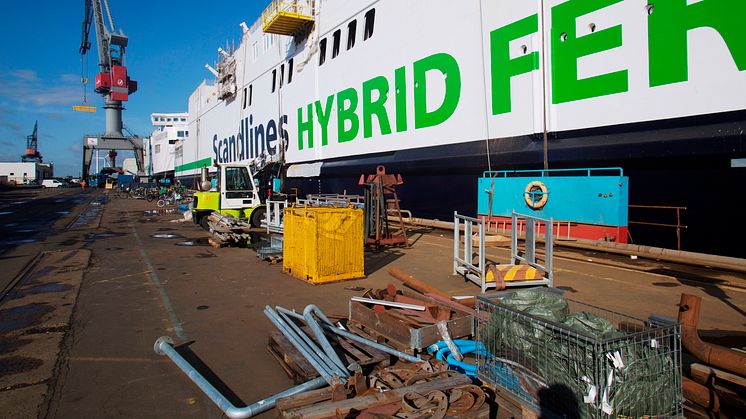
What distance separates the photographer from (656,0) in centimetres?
1072

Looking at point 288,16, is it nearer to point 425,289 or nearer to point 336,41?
point 336,41

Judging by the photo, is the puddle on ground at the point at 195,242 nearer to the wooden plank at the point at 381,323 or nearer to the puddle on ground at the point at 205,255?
the puddle on ground at the point at 205,255

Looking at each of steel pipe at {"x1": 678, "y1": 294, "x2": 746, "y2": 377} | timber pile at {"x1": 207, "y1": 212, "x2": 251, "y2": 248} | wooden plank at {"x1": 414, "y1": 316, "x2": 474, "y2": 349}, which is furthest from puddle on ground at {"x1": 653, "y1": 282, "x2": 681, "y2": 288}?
timber pile at {"x1": 207, "y1": 212, "x2": 251, "y2": 248}

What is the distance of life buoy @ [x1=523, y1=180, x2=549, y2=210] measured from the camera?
12.7 meters

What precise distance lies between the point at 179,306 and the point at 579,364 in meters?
5.71

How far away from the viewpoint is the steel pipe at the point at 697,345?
367 centimetres

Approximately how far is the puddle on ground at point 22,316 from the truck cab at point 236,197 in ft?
30.9

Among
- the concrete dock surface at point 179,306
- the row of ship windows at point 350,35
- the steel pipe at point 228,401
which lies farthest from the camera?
the row of ship windows at point 350,35

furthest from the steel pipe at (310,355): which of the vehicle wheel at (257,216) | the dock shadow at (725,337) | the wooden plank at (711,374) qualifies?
the vehicle wheel at (257,216)

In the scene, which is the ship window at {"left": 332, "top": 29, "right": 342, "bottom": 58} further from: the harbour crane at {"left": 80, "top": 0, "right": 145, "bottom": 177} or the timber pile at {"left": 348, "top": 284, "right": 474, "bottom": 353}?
the harbour crane at {"left": 80, "top": 0, "right": 145, "bottom": 177}

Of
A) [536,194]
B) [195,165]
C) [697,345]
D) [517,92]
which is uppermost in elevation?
[195,165]

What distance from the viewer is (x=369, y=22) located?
20.9m

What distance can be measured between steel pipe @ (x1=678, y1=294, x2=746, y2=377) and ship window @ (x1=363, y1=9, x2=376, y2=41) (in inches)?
748

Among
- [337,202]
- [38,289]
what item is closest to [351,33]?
[337,202]
